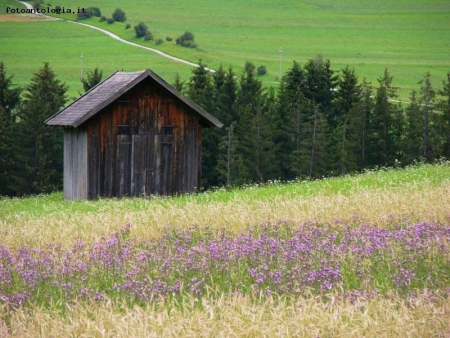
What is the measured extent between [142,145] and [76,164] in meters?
2.51

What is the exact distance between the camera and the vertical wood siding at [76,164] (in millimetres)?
29016

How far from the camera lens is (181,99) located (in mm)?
29594

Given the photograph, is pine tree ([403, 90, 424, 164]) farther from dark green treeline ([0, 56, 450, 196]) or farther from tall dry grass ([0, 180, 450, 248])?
tall dry grass ([0, 180, 450, 248])

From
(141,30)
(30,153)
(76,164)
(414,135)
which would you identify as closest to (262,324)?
(76,164)

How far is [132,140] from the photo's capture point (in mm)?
29250

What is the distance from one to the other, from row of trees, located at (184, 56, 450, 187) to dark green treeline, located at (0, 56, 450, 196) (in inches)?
2.6

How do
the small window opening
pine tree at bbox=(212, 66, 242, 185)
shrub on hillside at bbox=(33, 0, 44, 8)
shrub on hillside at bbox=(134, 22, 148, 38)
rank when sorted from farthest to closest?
shrub on hillside at bbox=(33, 0, 44, 8)
shrub on hillside at bbox=(134, 22, 148, 38)
pine tree at bbox=(212, 66, 242, 185)
the small window opening

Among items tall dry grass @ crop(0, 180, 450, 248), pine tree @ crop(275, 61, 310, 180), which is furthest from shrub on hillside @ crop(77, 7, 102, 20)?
tall dry grass @ crop(0, 180, 450, 248)

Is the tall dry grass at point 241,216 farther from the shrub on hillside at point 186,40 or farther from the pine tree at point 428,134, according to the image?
the shrub on hillside at point 186,40

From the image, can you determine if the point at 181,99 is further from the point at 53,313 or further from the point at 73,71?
the point at 73,71

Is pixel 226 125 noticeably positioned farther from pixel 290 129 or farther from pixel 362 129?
pixel 362 129

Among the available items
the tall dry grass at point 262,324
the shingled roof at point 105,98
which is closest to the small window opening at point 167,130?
the shingled roof at point 105,98

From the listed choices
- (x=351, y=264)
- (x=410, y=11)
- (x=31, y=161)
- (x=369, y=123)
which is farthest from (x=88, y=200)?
(x=410, y=11)

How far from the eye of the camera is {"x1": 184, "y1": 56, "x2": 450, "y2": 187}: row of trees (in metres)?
51.6
